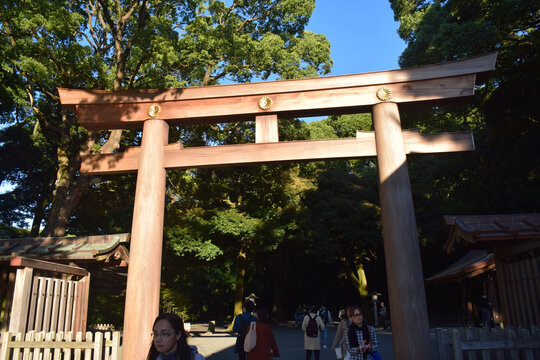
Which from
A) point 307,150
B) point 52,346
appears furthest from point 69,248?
point 307,150

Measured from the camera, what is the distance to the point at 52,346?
5320 mm

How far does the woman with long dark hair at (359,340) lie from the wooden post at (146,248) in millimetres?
2896

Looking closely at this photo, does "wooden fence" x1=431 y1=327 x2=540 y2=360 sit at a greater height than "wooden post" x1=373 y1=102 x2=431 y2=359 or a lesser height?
lesser

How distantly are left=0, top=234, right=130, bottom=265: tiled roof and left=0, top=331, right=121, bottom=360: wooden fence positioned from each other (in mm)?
2263

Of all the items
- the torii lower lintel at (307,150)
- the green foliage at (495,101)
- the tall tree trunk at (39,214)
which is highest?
the green foliage at (495,101)

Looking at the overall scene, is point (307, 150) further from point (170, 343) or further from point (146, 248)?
point (170, 343)

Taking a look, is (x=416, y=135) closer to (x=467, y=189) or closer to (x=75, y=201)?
(x=75, y=201)

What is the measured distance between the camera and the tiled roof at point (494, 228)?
5.84 metres

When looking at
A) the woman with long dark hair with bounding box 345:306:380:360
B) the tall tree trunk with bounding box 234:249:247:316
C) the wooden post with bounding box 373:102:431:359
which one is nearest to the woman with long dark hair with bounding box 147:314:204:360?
the woman with long dark hair with bounding box 345:306:380:360

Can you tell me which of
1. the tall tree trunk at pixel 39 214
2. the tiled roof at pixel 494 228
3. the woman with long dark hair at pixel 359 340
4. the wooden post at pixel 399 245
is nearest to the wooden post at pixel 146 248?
the woman with long dark hair at pixel 359 340

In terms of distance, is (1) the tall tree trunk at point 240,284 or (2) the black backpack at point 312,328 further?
(1) the tall tree trunk at point 240,284

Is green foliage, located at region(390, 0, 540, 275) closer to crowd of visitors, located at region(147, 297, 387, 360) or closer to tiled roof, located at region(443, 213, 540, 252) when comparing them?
tiled roof, located at region(443, 213, 540, 252)

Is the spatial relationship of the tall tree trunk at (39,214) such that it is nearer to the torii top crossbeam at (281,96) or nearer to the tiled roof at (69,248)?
the tiled roof at (69,248)

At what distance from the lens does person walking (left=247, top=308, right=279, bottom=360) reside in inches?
208
